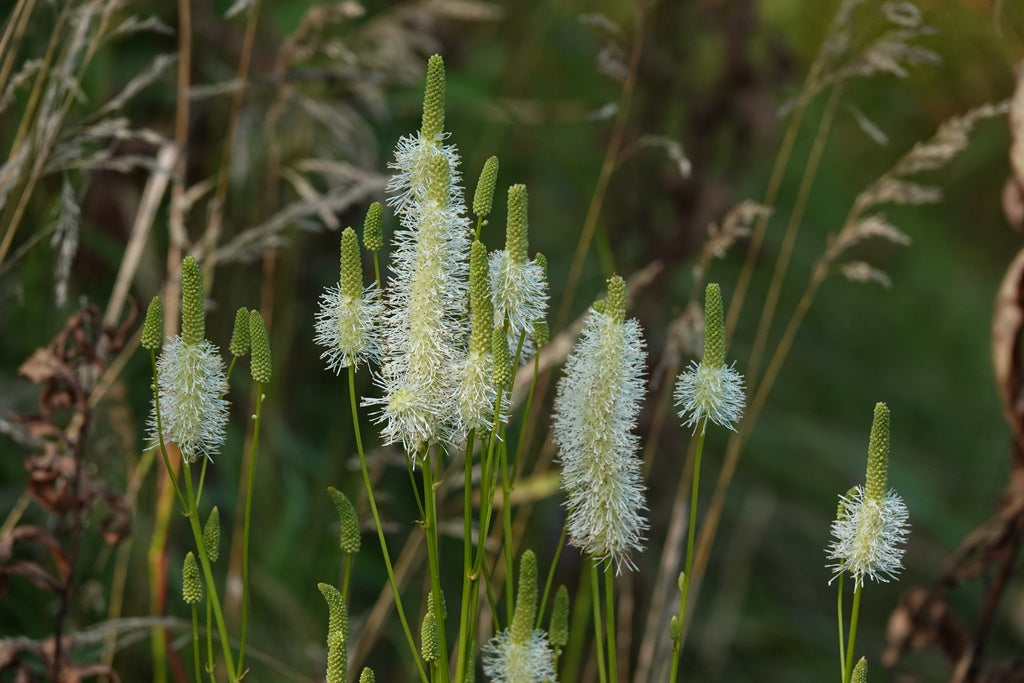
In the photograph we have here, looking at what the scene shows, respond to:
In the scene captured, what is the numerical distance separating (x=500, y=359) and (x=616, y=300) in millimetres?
119

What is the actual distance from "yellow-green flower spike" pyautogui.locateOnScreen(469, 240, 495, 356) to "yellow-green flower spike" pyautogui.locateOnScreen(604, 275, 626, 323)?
3.8 inches

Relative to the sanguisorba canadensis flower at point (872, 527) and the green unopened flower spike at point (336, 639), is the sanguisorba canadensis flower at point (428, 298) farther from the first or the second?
the sanguisorba canadensis flower at point (872, 527)

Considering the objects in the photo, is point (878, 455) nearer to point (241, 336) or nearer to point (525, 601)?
point (525, 601)

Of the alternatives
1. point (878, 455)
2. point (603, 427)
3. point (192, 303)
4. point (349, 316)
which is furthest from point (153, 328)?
point (878, 455)

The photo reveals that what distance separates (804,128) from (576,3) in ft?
2.96

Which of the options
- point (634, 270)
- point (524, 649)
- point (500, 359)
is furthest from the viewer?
point (634, 270)

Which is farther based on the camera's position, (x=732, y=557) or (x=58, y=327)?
(x=732, y=557)

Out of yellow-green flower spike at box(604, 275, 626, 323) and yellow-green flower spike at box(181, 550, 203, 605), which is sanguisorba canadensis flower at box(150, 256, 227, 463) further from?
yellow-green flower spike at box(604, 275, 626, 323)

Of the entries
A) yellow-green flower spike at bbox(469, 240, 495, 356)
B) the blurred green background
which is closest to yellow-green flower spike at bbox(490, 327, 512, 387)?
yellow-green flower spike at bbox(469, 240, 495, 356)

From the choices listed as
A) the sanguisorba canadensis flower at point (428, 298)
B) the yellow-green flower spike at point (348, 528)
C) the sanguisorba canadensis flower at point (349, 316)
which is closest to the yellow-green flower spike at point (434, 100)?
the sanguisorba canadensis flower at point (428, 298)

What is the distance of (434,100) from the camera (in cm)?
92

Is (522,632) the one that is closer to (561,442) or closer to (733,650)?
(561,442)

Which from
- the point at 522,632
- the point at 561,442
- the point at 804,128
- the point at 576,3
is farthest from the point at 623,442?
the point at 804,128

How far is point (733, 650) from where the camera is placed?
9.79 ft
